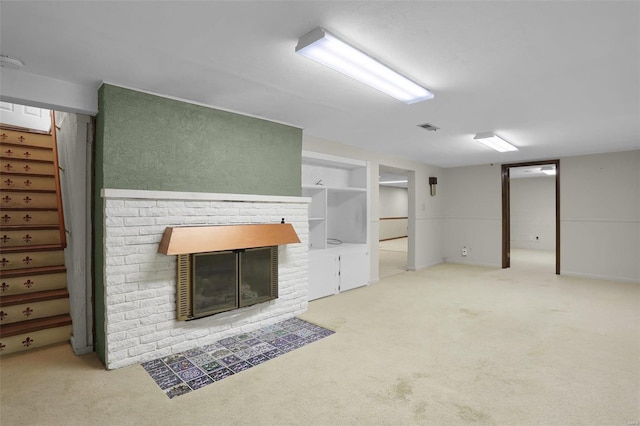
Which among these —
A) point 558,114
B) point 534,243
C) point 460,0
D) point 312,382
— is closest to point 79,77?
point 460,0

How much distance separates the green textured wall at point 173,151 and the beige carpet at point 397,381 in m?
0.54

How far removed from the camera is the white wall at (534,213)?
9789mm

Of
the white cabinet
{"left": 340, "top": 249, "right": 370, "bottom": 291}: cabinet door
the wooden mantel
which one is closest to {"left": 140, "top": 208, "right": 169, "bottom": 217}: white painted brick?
the wooden mantel

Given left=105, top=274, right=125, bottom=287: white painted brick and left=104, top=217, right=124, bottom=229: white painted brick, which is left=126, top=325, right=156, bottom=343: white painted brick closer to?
left=105, top=274, right=125, bottom=287: white painted brick

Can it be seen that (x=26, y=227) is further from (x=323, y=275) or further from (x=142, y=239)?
(x=323, y=275)

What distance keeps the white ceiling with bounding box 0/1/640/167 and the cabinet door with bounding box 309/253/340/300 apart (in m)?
1.94

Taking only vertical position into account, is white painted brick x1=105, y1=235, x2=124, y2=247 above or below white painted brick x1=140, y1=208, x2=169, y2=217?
below

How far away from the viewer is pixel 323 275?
4734 mm

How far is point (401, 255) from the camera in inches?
353

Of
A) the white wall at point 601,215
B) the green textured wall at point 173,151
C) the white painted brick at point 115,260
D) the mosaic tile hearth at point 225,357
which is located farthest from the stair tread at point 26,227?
the white wall at point 601,215

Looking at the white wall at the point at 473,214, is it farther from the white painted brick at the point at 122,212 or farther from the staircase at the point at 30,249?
the staircase at the point at 30,249

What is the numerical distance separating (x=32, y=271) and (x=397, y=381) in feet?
11.7

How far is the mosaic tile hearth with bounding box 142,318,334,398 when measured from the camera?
8.22 feet

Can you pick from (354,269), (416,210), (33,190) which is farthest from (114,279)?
(416,210)
